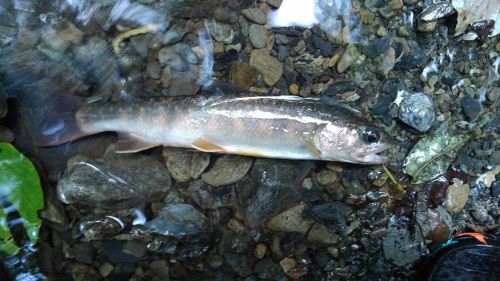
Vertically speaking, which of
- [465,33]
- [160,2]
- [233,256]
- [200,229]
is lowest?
[233,256]

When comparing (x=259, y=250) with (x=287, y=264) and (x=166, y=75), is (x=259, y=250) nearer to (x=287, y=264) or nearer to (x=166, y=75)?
(x=287, y=264)

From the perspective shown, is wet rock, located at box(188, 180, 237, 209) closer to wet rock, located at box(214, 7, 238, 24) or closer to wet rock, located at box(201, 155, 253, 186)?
wet rock, located at box(201, 155, 253, 186)

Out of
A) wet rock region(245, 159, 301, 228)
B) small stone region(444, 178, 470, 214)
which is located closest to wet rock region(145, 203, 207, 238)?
wet rock region(245, 159, 301, 228)

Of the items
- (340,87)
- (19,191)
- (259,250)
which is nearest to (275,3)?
(340,87)

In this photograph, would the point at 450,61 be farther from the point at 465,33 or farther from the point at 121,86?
the point at 121,86

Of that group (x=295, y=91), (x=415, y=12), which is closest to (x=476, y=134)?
(x=415, y=12)

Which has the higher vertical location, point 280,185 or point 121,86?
point 121,86
